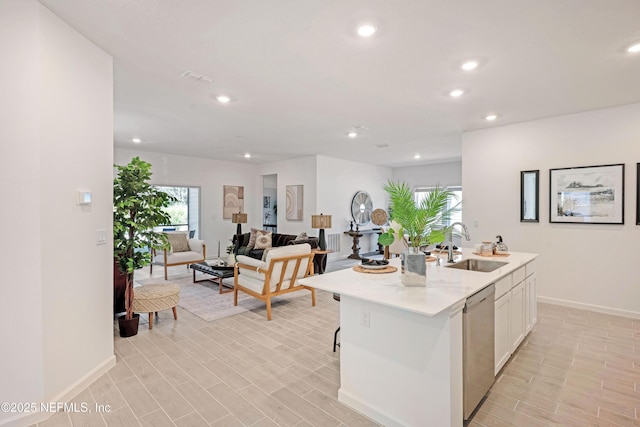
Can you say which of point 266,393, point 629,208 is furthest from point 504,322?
point 629,208

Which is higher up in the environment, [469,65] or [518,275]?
[469,65]

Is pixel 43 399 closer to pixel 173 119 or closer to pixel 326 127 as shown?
pixel 173 119

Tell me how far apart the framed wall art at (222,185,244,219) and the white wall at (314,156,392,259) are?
271cm

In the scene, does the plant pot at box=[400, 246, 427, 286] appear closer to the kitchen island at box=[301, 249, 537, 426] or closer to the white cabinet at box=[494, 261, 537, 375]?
the kitchen island at box=[301, 249, 537, 426]

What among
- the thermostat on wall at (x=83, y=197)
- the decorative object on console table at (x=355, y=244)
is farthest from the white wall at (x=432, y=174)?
the thermostat on wall at (x=83, y=197)

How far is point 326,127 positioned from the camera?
507 cm

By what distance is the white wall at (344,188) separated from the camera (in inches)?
309

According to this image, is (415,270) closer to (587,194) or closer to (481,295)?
(481,295)

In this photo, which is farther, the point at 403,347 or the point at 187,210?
the point at 187,210

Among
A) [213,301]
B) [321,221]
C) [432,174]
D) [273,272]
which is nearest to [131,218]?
[273,272]

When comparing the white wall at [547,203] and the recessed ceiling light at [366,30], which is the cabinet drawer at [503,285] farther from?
the white wall at [547,203]

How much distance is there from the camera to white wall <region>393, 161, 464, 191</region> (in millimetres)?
8820

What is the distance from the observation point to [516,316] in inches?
111

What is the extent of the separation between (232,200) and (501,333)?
7.65 meters
